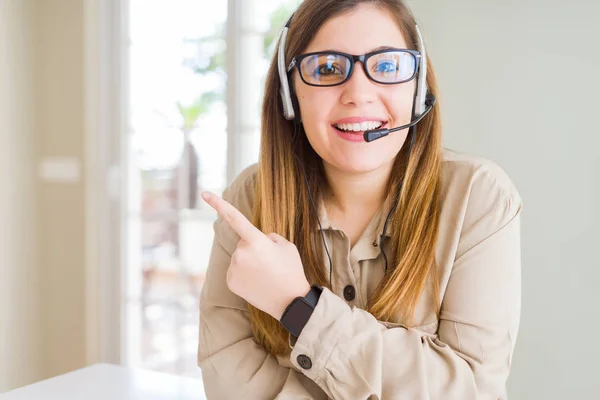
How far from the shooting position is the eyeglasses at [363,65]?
108cm

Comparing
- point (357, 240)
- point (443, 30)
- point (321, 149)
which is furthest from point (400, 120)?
point (443, 30)

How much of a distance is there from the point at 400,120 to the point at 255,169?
1.36 ft

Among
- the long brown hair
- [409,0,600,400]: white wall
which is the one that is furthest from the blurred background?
the long brown hair

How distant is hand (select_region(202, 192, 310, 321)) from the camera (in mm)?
997

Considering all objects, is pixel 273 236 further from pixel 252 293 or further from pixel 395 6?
pixel 395 6

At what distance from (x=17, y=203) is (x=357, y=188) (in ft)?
7.78

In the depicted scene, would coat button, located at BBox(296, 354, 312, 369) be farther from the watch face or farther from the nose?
the nose

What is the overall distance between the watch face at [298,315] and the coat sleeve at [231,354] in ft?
0.50

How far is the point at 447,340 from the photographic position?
1076 millimetres

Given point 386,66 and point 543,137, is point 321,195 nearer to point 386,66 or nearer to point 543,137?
point 386,66

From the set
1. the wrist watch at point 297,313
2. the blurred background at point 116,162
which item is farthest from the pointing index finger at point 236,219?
the blurred background at point 116,162

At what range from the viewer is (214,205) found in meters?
1.01

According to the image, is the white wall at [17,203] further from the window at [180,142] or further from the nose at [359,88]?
the nose at [359,88]

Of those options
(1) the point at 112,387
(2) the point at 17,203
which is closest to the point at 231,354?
(1) the point at 112,387
